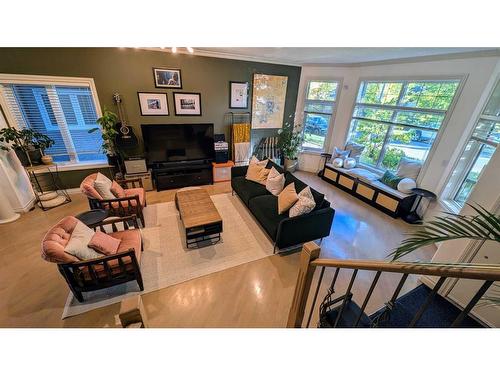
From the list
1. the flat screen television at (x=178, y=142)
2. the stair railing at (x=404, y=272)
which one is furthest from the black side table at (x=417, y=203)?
the flat screen television at (x=178, y=142)

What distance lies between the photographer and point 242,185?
3.98m

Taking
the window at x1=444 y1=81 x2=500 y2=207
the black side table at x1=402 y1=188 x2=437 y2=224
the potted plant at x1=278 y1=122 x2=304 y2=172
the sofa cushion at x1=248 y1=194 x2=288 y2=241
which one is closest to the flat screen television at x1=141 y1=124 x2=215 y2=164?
the potted plant at x1=278 y1=122 x2=304 y2=172

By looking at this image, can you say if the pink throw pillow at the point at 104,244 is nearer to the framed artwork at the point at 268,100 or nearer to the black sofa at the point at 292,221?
the black sofa at the point at 292,221

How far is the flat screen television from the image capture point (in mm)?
4391

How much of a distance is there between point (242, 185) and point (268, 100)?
2.77 metres

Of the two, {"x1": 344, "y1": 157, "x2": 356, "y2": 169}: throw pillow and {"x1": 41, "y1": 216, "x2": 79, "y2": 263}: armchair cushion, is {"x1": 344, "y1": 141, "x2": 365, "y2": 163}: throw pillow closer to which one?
{"x1": 344, "y1": 157, "x2": 356, "y2": 169}: throw pillow

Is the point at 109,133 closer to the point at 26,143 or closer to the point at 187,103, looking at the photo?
the point at 26,143

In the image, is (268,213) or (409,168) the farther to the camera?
(409,168)

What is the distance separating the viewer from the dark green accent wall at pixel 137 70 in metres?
3.39

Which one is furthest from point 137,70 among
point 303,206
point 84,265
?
point 303,206
